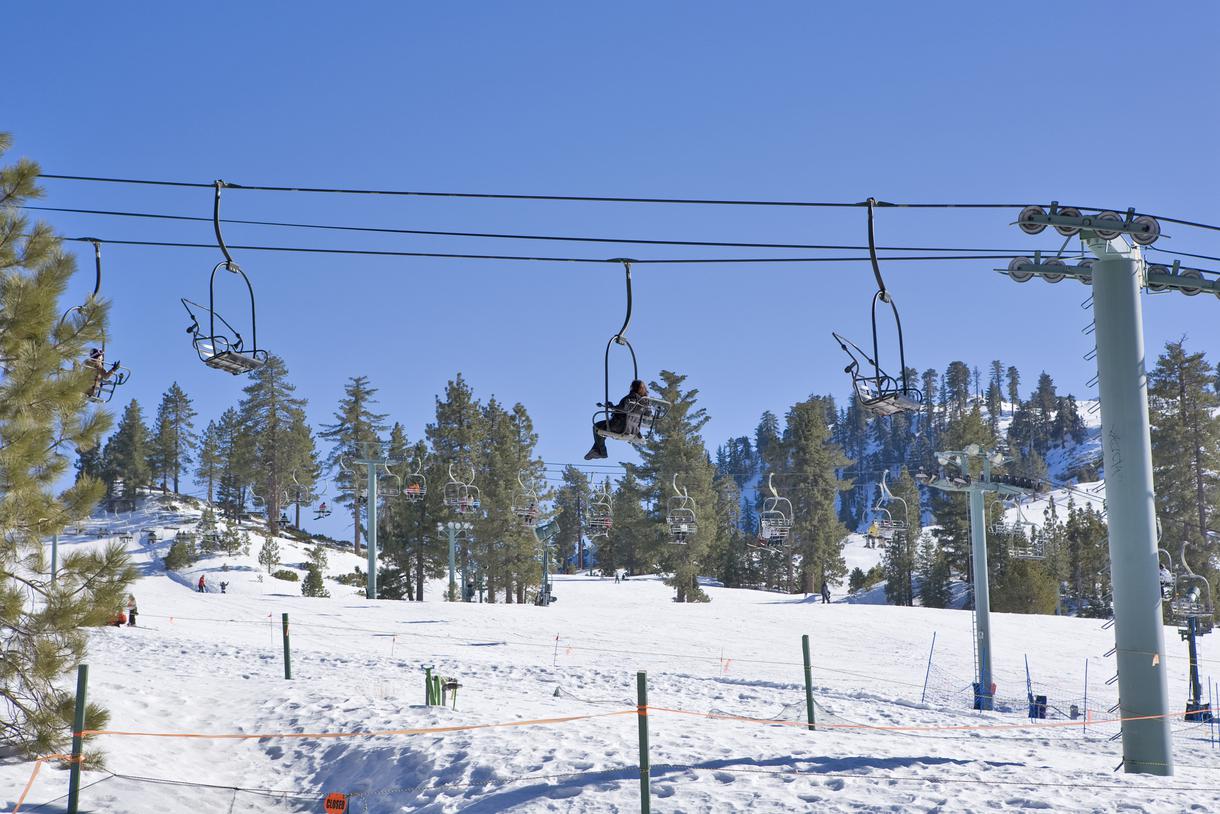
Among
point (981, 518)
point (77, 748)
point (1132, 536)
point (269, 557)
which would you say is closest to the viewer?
point (77, 748)

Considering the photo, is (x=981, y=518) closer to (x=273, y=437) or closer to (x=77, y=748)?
(x=77, y=748)

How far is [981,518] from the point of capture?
2562 cm

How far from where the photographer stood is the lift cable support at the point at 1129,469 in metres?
11.2

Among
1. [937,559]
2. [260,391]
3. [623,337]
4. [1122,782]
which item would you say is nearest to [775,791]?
[1122,782]

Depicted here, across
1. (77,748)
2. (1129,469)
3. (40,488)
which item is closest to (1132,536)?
(1129,469)

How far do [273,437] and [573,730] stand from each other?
75594 mm

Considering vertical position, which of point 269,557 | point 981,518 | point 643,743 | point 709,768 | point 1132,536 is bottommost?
point 709,768

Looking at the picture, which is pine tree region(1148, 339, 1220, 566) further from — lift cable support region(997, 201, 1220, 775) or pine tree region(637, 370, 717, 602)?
lift cable support region(997, 201, 1220, 775)

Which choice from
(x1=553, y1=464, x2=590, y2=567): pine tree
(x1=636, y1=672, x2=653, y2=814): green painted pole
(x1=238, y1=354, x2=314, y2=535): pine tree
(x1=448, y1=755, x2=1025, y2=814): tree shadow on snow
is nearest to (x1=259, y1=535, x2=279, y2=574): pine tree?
(x1=238, y1=354, x2=314, y2=535): pine tree

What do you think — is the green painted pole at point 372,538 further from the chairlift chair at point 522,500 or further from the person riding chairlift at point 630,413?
the person riding chairlift at point 630,413

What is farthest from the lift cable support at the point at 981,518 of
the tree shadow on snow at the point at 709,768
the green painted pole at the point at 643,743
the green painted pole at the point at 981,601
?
the green painted pole at the point at 643,743

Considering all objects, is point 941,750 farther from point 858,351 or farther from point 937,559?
point 937,559

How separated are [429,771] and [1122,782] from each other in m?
6.85

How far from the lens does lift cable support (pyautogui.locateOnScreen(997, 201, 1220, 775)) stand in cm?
1116
